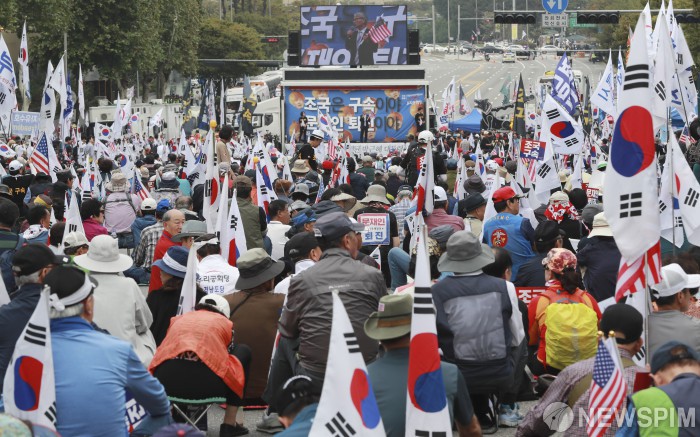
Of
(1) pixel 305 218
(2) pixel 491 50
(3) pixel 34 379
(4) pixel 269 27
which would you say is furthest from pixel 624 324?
(2) pixel 491 50

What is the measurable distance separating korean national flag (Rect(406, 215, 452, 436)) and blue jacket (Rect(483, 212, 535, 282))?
540cm

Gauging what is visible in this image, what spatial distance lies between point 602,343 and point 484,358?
1940 millimetres

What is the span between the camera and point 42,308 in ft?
18.5

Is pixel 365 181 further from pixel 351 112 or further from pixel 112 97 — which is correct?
pixel 112 97

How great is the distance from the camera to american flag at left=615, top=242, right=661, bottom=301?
22.8ft

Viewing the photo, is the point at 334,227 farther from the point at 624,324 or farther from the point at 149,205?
the point at 149,205

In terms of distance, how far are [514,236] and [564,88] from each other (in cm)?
1082

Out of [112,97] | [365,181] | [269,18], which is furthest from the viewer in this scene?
[269,18]

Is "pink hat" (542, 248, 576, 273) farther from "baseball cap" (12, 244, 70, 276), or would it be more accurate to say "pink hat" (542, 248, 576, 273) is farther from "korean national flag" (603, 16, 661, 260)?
"baseball cap" (12, 244, 70, 276)

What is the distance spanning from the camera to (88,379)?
586 centimetres

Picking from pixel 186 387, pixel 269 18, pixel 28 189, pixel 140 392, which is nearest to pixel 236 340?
pixel 186 387

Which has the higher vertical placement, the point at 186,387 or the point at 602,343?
the point at 602,343

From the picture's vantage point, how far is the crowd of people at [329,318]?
5.93 metres

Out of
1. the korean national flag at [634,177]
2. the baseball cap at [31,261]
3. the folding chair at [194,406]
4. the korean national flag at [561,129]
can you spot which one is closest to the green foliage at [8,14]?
the korean national flag at [561,129]
